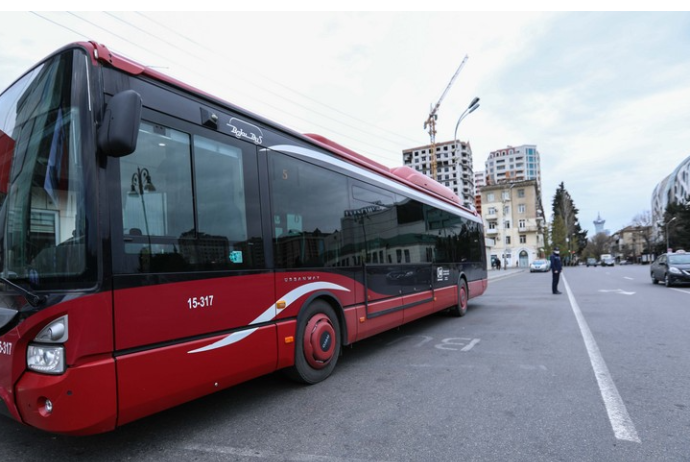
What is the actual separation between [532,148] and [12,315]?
583 feet

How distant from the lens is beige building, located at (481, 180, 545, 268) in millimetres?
75062

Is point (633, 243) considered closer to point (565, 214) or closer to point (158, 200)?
point (565, 214)

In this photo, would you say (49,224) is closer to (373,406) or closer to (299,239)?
(299,239)

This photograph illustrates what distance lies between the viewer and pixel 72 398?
8.61 feet

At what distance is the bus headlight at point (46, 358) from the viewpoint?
8.64ft

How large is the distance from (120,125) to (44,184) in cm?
78

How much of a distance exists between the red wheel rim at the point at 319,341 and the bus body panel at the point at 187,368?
685 millimetres

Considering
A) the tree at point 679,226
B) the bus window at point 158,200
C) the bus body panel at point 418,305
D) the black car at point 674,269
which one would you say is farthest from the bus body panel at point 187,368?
the tree at point 679,226

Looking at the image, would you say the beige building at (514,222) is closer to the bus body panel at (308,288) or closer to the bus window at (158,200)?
the bus body panel at (308,288)

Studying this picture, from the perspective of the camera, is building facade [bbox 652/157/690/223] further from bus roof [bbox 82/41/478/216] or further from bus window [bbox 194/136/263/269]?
bus window [bbox 194/136/263/269]

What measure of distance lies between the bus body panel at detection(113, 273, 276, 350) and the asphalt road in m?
0.94

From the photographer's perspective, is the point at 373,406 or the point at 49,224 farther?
the point at 373,406

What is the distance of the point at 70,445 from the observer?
328 centimetres

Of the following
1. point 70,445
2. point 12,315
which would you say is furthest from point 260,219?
point 70,445
